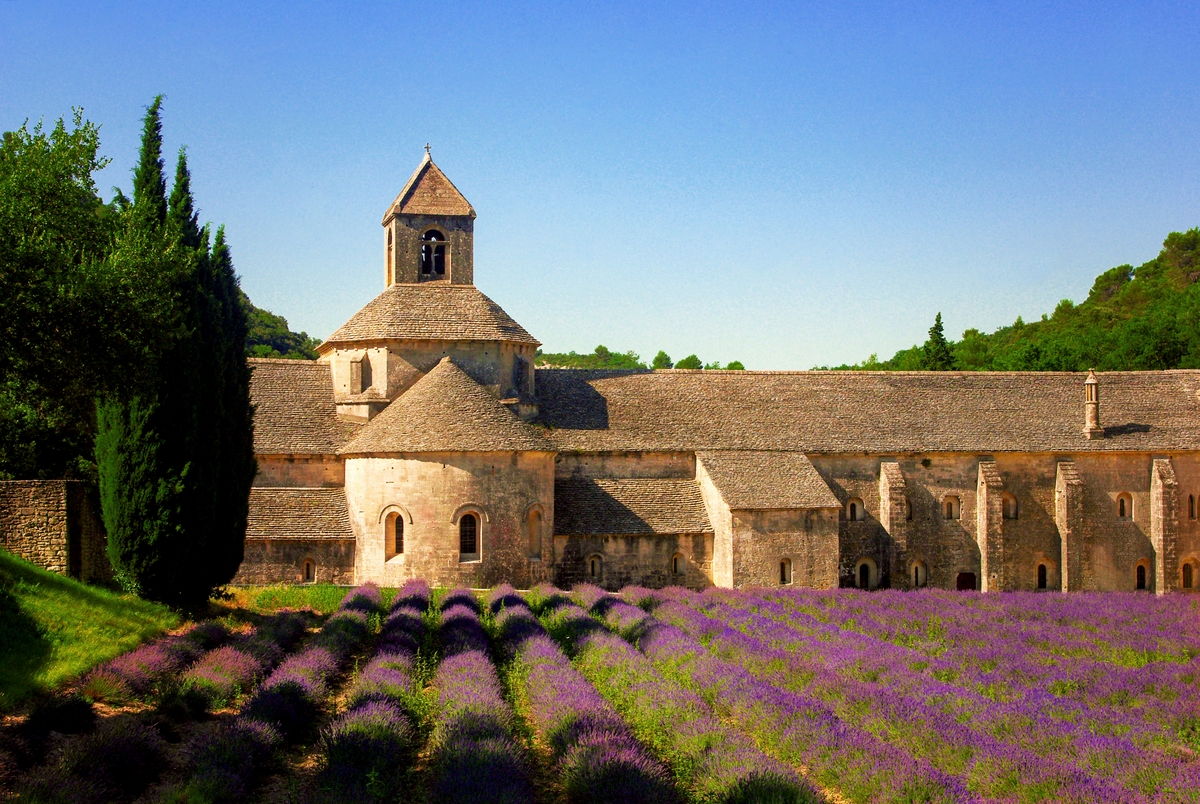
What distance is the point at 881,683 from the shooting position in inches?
709

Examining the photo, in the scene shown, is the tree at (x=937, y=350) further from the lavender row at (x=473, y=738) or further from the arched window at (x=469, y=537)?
the lavender row at (x=473, y=738)

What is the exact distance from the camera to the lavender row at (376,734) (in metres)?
11.6

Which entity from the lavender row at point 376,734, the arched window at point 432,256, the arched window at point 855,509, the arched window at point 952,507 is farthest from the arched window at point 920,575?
the lavender row at point 376,734

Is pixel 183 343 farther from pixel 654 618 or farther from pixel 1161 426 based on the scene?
pixel 1161 426

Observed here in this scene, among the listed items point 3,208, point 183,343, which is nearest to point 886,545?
point 183,343

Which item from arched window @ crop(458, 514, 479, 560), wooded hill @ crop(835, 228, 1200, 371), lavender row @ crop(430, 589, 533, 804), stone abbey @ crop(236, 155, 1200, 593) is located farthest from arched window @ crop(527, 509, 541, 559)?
wooded hill @ crop(835, 228, 1200, 371)

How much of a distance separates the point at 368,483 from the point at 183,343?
9884mm

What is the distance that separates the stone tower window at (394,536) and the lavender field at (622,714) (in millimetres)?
6500

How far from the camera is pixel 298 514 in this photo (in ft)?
109

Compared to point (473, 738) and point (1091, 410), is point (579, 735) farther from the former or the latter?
point (1091, 410)

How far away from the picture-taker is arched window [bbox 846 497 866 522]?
124ft

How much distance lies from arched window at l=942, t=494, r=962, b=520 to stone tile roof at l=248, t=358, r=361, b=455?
2130 centimetres

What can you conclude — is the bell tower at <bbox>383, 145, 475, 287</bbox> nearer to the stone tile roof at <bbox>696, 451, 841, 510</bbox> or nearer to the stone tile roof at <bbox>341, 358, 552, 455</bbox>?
the stone tile roof at <bbox>341, 358, 552, 455</bbox>

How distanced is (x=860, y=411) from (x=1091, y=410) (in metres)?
8.81
